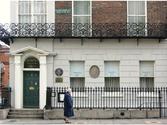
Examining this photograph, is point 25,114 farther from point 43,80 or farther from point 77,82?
point 77,82

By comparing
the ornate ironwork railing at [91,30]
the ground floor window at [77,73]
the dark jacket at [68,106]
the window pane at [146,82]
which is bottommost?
the dark jacket at [68,106]

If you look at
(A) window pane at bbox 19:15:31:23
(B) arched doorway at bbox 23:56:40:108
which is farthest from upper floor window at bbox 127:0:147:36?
(B) arched doorway at bbox 23:56:40:108

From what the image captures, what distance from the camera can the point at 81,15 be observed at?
98.5ft

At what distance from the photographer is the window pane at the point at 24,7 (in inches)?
1193

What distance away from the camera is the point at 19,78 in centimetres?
2969

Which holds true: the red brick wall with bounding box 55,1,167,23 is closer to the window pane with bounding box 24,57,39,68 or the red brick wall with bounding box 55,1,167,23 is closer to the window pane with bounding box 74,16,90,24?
the window pane with bounding box 74,16,90,24

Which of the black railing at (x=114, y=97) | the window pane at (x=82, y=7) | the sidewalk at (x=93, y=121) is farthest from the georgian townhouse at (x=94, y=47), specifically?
the sidewalk at (x=93, y=121)

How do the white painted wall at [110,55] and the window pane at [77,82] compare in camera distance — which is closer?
the white painted wall at [110,55]

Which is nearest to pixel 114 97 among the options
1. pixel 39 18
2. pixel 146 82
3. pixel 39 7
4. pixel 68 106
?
pixel 146 82

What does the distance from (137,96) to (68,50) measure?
4.80 meters

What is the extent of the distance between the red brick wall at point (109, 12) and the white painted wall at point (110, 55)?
125 centimetres

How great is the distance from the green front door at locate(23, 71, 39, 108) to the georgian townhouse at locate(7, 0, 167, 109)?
0.32 ft

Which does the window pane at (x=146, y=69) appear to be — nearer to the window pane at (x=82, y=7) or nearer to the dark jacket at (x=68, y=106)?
the window pane at (x=82, y=7)

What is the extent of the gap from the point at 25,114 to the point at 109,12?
766 centimetres
